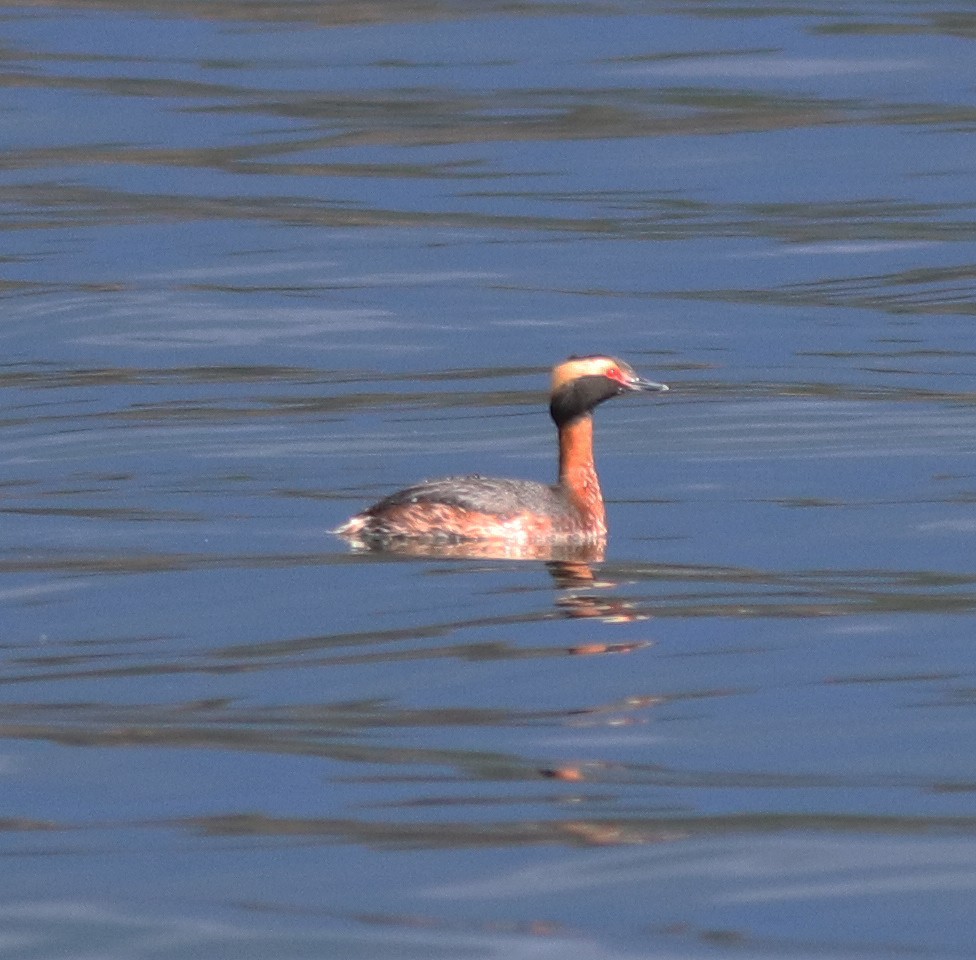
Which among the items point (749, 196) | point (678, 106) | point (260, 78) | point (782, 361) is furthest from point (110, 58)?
point (782, 361)

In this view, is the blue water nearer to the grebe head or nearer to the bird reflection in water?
the bird reflection in water

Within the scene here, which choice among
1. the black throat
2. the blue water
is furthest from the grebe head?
the blue water

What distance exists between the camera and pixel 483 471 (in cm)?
1480

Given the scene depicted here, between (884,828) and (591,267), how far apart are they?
1326 cm

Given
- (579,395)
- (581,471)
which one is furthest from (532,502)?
(579,395)

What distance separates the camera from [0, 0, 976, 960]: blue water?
25.3 feet

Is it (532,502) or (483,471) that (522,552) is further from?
(483,471)

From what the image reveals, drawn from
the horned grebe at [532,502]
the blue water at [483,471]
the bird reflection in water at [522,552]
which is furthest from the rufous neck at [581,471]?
the blue water at [483,471]

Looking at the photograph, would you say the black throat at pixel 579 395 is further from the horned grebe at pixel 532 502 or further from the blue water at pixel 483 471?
the blue water at pixel 483 471

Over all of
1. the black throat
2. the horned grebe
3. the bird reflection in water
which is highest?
the black throat

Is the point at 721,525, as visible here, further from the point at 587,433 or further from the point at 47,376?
the point at 47,376

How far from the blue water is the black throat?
24.2 inches

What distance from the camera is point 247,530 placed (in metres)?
12.5

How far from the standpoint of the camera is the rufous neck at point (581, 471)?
12.5 meters
